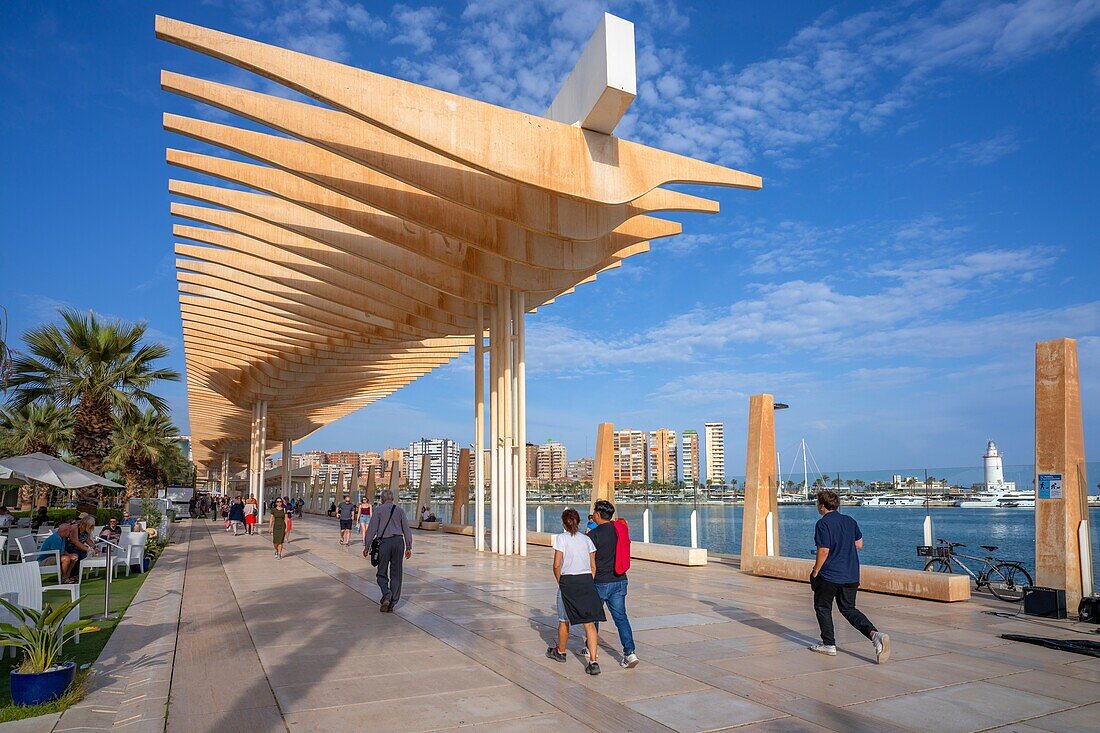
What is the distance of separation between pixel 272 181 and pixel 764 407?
9526mm

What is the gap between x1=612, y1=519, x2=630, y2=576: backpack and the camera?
6.53m

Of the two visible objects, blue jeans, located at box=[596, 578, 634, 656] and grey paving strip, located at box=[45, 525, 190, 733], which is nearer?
grey paving strip, located at box=[45, 525, 190, 733]

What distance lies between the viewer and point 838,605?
6.71 meters

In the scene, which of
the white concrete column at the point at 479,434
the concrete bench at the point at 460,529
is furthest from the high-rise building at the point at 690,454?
the white concrete column at the point at 479,434

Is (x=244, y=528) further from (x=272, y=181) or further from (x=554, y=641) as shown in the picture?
(x=554, y=641)

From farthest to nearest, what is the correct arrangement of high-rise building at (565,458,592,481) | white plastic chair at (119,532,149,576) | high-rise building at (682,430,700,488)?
high-rise building at (565,458,592,481) < high-rise building at (682,430,700,488) < white plastic chair at (119,532,149,576)

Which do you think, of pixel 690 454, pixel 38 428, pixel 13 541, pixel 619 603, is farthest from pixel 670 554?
pixel 690 454

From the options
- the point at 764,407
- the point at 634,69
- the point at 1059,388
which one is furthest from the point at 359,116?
the point at 1059,388

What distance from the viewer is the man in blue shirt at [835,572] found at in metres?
6.76

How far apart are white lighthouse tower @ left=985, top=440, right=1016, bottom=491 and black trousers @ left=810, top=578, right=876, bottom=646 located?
65.8 m

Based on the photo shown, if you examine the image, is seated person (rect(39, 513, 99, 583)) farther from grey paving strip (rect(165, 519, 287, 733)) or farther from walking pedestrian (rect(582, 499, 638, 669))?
walking pedestrian (rect(582, 499, 638, 669))

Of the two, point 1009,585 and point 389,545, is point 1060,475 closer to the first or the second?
point 1009,585

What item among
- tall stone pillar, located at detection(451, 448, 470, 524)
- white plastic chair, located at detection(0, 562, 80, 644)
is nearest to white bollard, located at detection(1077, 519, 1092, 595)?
white plastic chair, located at detection(0, 562, 80, 644)

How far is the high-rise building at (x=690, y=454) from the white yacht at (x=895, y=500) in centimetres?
4753
